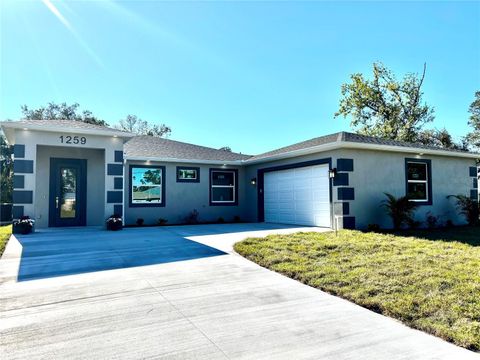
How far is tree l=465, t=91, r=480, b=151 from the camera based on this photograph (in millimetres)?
26798

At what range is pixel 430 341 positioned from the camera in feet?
→ 9.90

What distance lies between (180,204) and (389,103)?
2182 centimetres

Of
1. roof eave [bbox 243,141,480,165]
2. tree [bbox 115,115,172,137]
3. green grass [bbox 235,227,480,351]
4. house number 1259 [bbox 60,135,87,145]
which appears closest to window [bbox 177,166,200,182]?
roof eave [bbox 243,141,480,165]

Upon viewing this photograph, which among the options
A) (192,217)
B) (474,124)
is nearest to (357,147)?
(192,217)

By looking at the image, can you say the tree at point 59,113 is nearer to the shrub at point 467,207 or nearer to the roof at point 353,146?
the roof at point 353,146

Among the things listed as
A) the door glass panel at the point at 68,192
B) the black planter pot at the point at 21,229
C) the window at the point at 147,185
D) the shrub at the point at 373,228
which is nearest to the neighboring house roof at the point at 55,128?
the door glass panel at the point at 68,192

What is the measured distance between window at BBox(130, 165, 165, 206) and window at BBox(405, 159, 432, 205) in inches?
380

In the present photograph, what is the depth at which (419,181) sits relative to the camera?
12945 millimetres

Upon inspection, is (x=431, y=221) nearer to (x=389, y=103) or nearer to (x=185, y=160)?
(x=185, y=160)

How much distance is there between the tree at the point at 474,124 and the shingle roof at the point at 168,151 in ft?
68.8

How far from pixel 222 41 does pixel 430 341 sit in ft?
45.2

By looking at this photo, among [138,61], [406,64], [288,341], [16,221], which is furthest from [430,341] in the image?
[406,64]

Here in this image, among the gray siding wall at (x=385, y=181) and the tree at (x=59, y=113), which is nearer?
the gray siding wall at (x=385, y=181)

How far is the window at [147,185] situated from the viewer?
13.7 m
